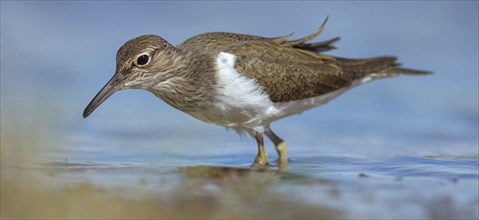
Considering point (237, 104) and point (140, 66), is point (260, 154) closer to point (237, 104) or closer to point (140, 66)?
point (237, 104)

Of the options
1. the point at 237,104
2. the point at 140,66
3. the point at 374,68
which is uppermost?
the point at 374,68

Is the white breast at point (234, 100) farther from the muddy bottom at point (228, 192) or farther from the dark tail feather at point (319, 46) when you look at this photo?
the dark tail feather at point (319, 46)

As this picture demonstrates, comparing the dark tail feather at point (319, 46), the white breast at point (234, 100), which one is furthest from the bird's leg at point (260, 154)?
the dark tail feather at point (319, 46)

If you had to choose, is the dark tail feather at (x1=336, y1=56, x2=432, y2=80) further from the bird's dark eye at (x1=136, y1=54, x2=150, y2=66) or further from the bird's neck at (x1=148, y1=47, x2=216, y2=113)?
the bird's dark eye at (x1=136, y1=54, x2=150, y2=66)

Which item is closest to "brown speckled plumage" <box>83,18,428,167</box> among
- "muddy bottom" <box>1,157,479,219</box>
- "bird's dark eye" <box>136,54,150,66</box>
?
"bird's dark eye" <box>136,54,150,66</box>

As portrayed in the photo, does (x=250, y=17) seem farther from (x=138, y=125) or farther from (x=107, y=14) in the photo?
(x=138, y=125)

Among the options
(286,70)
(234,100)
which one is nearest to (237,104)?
(234,100)
